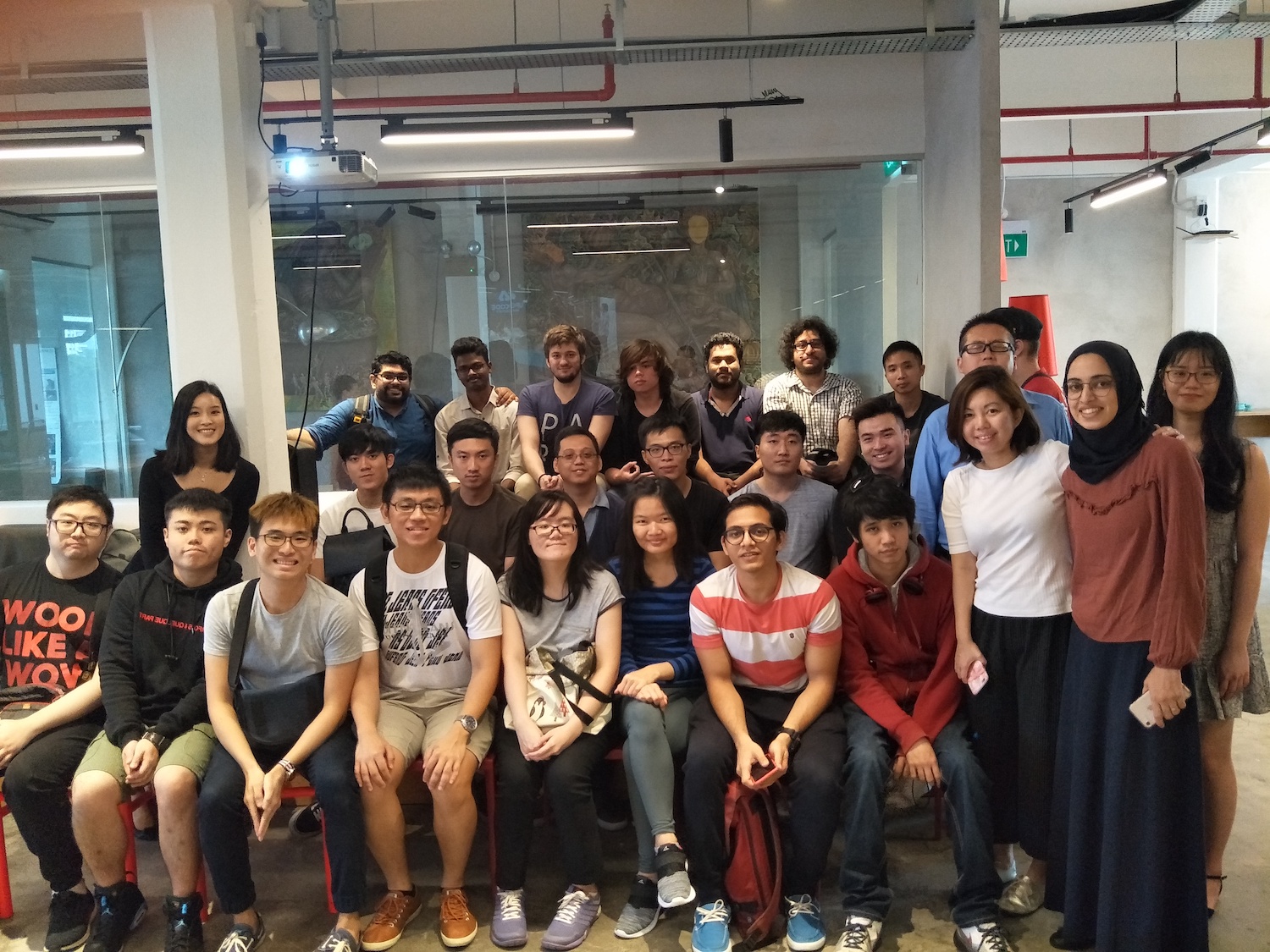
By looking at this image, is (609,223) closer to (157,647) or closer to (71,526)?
(71,526)

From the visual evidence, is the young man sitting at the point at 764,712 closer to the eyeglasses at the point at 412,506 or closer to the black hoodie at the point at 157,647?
the eyeglasses at the point at 412,506

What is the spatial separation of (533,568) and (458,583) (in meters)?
0.22

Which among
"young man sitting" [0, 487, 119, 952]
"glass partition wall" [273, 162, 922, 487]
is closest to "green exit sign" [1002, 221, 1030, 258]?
"glass partition wall" [273, 162, 922, 487]

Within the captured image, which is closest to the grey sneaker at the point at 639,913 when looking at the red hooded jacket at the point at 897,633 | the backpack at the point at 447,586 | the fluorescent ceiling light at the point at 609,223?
the red hooded jacket at the point at 897,633

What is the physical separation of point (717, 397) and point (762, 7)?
8.06 feet

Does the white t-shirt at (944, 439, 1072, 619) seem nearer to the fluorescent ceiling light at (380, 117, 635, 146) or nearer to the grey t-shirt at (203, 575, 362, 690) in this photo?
the grey t-shirt at (203, 575, 362, 690)

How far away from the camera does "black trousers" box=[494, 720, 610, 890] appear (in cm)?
254

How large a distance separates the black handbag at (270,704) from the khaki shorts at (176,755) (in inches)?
4.7

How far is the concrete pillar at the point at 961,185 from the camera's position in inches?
168

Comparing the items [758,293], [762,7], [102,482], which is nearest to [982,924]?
[758,293]

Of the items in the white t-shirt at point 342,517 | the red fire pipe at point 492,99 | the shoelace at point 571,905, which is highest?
the red fire pipe at point 492,99

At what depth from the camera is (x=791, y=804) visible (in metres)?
2.45

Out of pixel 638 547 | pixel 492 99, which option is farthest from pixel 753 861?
pixel 492 99

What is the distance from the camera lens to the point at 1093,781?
221 cm
